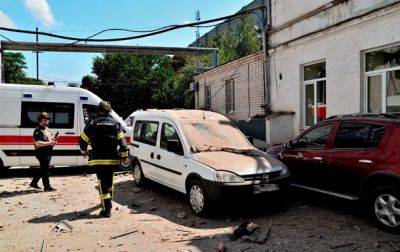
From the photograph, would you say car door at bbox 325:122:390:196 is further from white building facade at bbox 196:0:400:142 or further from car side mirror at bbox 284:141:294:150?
white building facade at bbox 196:0:400:142

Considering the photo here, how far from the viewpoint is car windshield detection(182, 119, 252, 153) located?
727 centimetres

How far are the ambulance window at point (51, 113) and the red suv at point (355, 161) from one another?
6.54m

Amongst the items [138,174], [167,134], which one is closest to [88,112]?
[138,174]

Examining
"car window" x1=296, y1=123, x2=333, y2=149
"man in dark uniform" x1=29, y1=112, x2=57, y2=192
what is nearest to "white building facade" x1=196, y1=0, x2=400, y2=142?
"car window" x1=296, y1=123, x2=333, y2=149

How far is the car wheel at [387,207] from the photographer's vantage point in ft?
17.7

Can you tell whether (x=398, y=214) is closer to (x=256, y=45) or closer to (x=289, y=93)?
(x=289, y=93)

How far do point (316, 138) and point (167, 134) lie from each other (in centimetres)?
278

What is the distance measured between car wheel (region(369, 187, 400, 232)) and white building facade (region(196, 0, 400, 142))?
13.6ft

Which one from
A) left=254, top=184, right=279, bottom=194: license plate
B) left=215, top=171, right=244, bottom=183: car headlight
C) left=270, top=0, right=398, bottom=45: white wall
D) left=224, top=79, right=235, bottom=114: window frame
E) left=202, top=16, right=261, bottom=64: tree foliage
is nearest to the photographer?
left=215, top=171, right=244, bottom=183: car headlight

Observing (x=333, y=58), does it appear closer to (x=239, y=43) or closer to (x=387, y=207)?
(x=387, y=207)

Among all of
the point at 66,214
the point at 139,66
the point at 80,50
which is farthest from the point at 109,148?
the point at 139,66

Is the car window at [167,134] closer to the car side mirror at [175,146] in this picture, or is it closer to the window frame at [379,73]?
the car side mirror at [175,146]

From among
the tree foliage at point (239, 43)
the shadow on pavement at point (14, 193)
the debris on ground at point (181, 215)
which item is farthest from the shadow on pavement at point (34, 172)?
the tree foliage at point (239, 43)

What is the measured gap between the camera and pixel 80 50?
2231 centimetres
